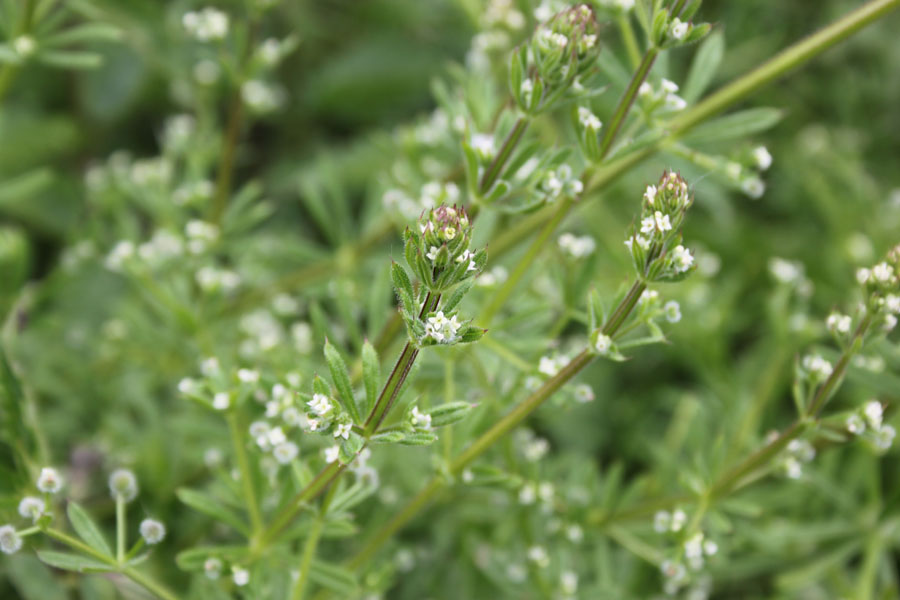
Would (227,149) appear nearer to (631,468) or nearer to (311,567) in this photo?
(311,567)

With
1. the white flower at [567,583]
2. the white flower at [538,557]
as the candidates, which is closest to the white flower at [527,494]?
the white flower at [538,557]

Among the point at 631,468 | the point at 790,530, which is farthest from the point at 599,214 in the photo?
the point at 790,530

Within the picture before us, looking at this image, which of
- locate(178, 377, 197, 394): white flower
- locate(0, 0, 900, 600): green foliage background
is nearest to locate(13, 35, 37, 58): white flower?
locate(0, 0, 900, 600): green foliage background

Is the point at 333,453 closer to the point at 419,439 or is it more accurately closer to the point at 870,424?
the point at 419,439

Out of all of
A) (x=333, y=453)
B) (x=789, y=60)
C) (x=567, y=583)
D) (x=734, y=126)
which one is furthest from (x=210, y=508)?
(x=789, y=60)

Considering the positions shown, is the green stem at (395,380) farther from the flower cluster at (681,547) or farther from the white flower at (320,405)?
the flower cluster at (681,547)

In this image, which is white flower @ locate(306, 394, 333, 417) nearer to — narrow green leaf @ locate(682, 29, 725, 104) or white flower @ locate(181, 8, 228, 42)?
narrow green leaf @ locate(682, 29, 725, 104)
